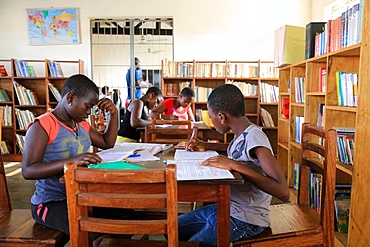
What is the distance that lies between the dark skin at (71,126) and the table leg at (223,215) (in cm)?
49

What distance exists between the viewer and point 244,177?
3.86 feet

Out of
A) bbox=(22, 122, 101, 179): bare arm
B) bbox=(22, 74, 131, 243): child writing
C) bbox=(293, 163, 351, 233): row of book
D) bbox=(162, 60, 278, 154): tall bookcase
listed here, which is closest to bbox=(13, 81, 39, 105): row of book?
bbox=(162, 60, 278, 154): tall bookcase

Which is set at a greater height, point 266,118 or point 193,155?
point 193,155

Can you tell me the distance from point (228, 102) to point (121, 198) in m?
0.67

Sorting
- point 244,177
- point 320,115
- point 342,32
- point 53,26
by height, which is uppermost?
point 53,26

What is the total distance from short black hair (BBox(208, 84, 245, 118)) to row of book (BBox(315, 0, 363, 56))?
3.85ft

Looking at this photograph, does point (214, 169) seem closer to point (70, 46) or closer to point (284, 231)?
point (284, 231)

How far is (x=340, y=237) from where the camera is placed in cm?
224

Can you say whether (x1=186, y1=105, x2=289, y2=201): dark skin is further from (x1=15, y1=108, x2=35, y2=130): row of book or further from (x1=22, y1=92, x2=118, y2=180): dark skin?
(x1=15, y1=108, x2=35, y2=130): row of book

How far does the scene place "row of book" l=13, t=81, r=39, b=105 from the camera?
16.4 feet

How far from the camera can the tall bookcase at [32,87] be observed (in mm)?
5016

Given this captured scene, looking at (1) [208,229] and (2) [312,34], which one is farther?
(2) [312,34]

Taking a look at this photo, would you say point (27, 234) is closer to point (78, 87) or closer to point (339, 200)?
point (78, 87)

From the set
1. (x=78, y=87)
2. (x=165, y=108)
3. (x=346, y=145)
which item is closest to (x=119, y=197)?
(x=78, y=87)
